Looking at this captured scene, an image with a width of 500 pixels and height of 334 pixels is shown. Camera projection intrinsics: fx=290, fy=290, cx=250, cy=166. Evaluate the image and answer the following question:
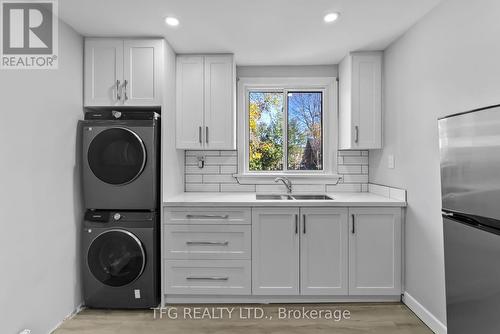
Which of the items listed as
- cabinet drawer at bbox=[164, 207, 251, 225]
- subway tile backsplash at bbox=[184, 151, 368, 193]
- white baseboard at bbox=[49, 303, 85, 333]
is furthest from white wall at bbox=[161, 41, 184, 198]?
white baseboard at bbox=[49, 303, 85, 333]

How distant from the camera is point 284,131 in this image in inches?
133

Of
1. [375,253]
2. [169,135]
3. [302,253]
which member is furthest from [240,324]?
[169,135]

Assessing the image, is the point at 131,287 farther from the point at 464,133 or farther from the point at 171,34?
the point at 464,133

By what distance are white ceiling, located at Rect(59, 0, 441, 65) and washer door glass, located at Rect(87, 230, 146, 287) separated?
171 centimetres

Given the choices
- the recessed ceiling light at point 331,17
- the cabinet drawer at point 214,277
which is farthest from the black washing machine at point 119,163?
the recessed ceiling light at point 331,17

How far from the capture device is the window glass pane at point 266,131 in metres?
3.40

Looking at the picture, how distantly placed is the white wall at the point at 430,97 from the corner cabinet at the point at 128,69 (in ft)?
7.03

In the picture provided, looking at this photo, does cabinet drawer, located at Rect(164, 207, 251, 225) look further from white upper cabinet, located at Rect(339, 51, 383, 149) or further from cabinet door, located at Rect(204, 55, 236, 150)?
white upper cabinet, located at Rect(339, 51, 383, 149)

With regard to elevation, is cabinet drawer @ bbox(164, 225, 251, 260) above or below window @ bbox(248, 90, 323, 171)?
below

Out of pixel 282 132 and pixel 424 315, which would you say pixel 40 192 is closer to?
pixel 282 132

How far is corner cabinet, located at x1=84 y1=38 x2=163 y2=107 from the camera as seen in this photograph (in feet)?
8.42

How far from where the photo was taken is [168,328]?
224cm

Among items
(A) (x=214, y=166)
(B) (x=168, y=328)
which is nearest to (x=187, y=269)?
(B) (x=168, y=328)

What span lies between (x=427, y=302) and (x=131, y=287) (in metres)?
2.37
